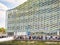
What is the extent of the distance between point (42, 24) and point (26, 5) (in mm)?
12660

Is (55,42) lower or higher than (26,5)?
lower

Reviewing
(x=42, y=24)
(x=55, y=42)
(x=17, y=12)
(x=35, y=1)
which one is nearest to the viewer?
(x=55, y=42)

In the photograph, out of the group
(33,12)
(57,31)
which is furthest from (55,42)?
(33,12)

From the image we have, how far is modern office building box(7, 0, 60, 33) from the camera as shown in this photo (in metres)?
55.4

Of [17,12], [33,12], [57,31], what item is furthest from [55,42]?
[17,12]

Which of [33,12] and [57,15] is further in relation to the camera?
[33,12]

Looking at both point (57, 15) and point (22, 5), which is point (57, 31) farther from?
point (22, 5)

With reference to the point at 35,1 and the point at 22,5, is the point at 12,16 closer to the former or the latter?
the point at 22,5

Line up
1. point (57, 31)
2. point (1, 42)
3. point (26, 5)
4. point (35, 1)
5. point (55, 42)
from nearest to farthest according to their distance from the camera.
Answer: point (55, 42) → point (1, 42) → point (57, 31) → point (35, 1) → point (26, 5)

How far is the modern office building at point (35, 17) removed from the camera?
55381 mm

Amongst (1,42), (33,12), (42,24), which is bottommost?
(1,42)

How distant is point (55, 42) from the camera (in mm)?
37969

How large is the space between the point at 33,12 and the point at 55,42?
93.5 feet

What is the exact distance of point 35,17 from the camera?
208ft
